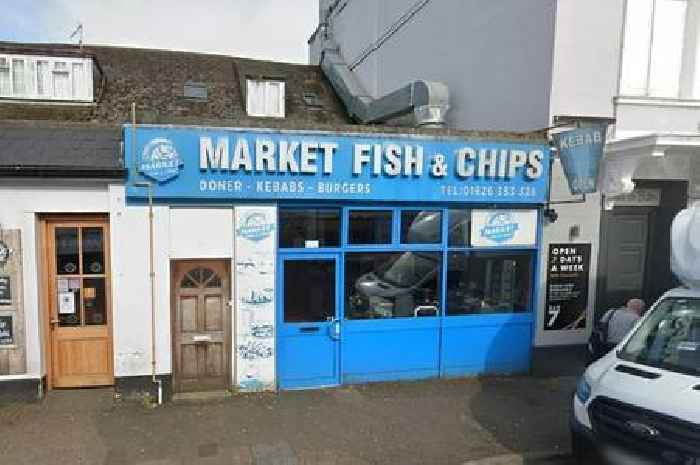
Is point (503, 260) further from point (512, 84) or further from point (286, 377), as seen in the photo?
point (286, 377)

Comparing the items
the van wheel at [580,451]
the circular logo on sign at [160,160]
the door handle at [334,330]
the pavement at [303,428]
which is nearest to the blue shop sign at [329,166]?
the circular logo on sign at [160,160]

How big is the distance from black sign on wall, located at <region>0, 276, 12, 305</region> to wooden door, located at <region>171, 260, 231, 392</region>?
6.63 feet

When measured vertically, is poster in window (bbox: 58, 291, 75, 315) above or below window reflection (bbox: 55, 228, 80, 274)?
below

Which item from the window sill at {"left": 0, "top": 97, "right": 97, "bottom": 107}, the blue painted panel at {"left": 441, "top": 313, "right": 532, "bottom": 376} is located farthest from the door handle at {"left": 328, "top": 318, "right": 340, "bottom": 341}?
the window sill at {"left": 0, "top": 97, "right": 97, "bottom": 107}

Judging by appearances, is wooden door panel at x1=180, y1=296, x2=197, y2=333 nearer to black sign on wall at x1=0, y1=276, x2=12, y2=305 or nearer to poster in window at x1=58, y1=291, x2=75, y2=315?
A: poster in window at x1=58, y1=291, x2=75, y2=315

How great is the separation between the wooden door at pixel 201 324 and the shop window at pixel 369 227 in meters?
1.92

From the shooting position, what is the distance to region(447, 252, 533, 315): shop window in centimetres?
773

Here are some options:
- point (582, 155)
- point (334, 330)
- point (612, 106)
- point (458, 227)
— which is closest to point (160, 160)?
point (334, 330)

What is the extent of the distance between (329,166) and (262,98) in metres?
7.64

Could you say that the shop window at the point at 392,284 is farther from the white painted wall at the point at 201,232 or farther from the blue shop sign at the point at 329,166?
the white painted wall at the point at 201,232

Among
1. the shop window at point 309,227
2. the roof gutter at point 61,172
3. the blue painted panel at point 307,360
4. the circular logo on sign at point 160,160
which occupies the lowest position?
the blue painted panel at point 307,360

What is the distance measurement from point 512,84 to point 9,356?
27.8ft

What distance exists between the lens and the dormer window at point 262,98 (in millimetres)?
13508

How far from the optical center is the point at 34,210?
625 cm
